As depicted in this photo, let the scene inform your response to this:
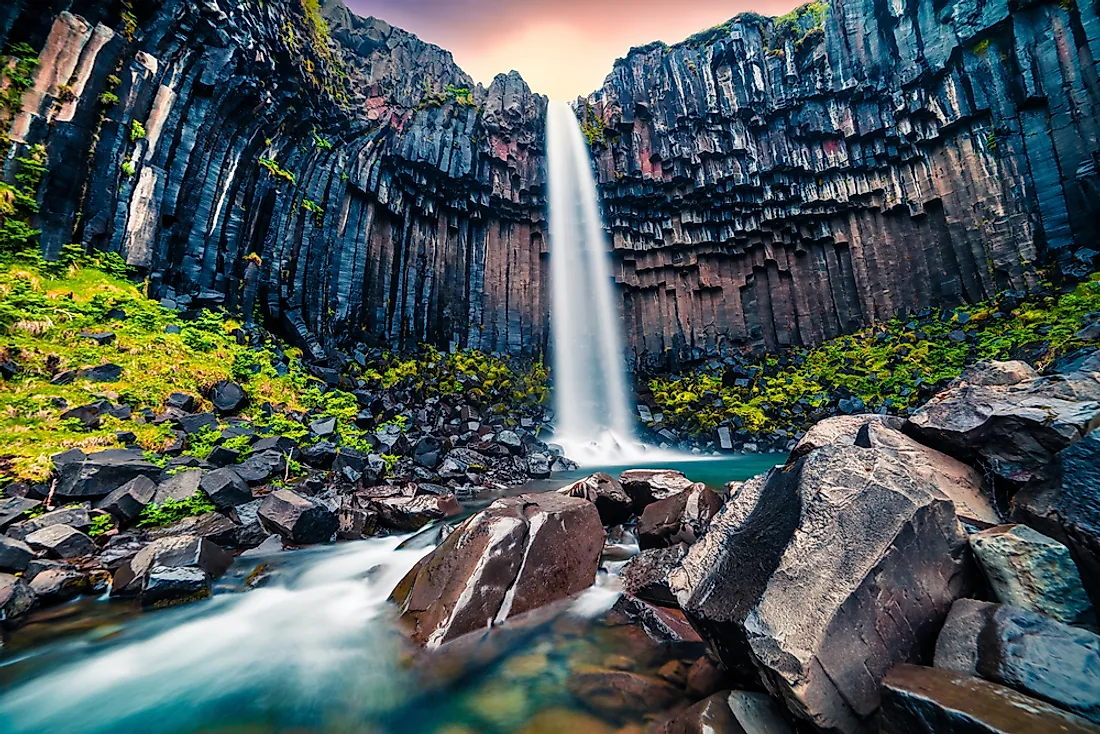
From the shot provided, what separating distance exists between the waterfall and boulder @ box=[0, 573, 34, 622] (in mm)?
20929

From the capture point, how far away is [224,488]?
6.43m

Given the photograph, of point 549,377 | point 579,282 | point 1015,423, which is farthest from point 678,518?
point 579,282

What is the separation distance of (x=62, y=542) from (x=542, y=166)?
2579 cm

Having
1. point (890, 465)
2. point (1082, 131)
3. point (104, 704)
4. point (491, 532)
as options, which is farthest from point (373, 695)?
point (1082, 131)

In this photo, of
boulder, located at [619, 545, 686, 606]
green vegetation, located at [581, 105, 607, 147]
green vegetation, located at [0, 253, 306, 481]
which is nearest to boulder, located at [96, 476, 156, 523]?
green vegetation, located at [0, 253, 306, 481]

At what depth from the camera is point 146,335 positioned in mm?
9648

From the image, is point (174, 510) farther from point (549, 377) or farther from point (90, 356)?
point (549, 377)

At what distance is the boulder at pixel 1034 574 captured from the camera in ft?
6.66

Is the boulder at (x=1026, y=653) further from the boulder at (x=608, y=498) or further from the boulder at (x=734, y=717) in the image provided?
the boulder at (x=608, y=498)

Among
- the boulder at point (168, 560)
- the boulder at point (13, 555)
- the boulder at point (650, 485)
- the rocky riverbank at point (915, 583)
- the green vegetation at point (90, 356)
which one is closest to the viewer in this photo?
the rocky riverbank at point (915, 583)

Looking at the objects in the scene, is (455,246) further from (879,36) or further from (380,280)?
(879,36)

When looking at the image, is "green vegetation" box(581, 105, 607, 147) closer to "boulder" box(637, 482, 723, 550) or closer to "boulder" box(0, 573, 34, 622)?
"boulder" box(637, 482, 723, 550)

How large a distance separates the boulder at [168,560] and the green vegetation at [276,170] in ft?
49.4

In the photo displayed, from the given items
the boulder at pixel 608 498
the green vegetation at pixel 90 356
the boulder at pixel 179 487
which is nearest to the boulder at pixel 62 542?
the boulder at pixel 179 487
